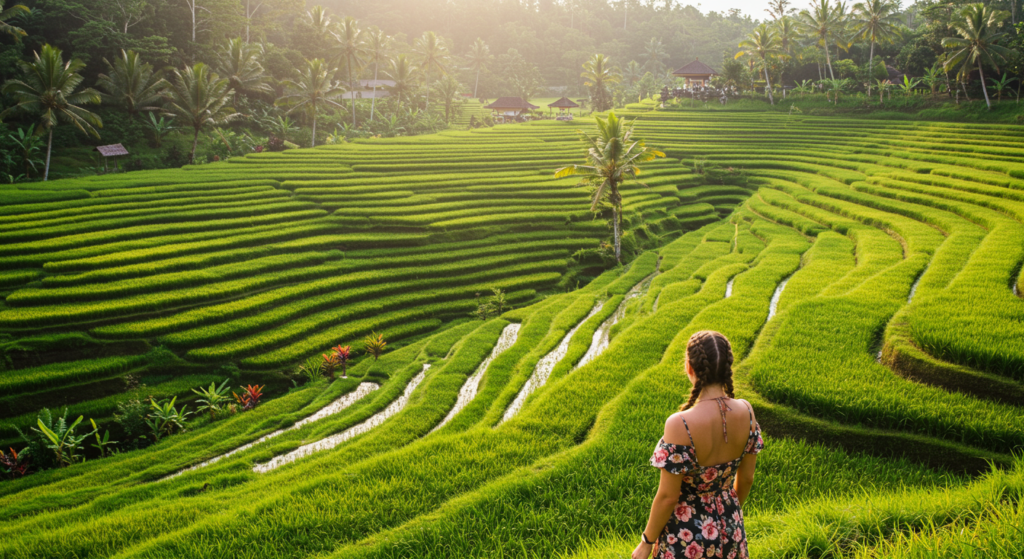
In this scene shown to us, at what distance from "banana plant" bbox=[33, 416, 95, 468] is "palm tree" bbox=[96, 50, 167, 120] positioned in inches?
910

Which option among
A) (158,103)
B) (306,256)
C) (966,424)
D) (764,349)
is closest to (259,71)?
(158,103)

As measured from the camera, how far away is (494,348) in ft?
39.4

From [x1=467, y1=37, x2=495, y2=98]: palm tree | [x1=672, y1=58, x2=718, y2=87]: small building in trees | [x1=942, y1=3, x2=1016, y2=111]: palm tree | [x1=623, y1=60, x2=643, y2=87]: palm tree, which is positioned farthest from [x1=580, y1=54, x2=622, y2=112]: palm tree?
[x1=942, y1=3, x2=1016, y2=111]: palm tree

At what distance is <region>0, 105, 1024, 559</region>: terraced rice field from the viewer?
187 inches

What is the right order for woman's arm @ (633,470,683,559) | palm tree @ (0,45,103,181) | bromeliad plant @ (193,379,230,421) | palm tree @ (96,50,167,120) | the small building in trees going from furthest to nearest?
1. the small building in trees
2. palm tree @ (96,50,167,120)
3. palm tree @ (0,45,103,181)
4. bromeliad plant @ (193,379,230,421)
5. woman's arm @ (633,470,683,559)

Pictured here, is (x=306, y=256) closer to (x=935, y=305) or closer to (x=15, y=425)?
(x=15, y=425)

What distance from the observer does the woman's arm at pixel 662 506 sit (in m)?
2.46

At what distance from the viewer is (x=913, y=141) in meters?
24.7

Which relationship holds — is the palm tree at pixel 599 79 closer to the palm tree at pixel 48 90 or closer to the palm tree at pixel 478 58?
the palm tree at pixel 478 58

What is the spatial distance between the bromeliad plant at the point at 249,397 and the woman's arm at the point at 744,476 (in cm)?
1007

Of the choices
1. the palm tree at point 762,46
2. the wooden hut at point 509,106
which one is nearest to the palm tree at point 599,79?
the wooden hut at point 509,106

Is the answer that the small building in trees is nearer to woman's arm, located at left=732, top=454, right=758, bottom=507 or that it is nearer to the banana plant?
the banana plant

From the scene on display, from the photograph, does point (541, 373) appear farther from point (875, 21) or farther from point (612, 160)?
point (875, 21)

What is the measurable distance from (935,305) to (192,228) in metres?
18.4
